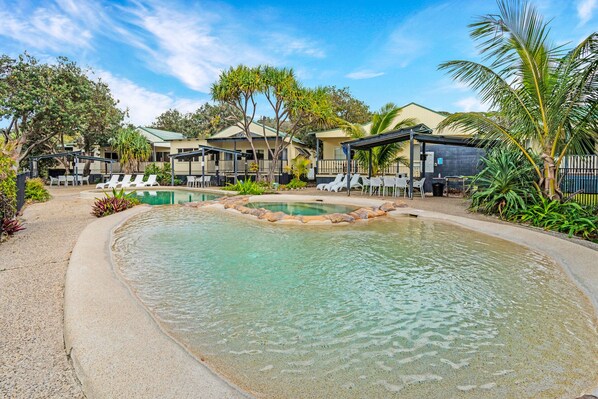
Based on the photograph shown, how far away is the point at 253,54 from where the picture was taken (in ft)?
71.5

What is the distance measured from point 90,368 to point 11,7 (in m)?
15.5

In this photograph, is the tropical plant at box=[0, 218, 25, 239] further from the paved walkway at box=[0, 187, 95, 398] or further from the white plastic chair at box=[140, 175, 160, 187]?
the white plastic chair at box=[140, 175, 160, 187]

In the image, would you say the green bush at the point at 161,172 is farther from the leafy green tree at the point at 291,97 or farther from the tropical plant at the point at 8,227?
the tropical plant at the point at 8,227

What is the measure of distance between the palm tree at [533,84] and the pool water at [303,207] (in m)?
4.39

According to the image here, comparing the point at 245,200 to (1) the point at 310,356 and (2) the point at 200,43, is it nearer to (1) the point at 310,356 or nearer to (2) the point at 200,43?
(2) the point at 200,43

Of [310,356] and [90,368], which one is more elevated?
[90,368]

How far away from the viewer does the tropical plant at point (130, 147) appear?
86.6 feet

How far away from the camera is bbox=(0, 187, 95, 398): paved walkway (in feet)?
6.92

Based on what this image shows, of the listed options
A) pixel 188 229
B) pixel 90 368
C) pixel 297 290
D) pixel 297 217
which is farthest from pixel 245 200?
pixel 90 368

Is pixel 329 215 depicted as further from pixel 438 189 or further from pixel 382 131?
pixel 382 131

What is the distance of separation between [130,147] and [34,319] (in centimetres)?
2614

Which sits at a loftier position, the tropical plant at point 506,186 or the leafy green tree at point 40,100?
the leafy green tree at point 40,100

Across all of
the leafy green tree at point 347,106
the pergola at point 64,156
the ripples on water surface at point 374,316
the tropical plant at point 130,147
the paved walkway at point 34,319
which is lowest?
the ripples on water surface at point 374,316

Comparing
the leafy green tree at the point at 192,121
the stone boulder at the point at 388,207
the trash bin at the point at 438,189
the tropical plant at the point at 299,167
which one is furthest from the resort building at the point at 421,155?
the leafy green tree at the point at 192,121
